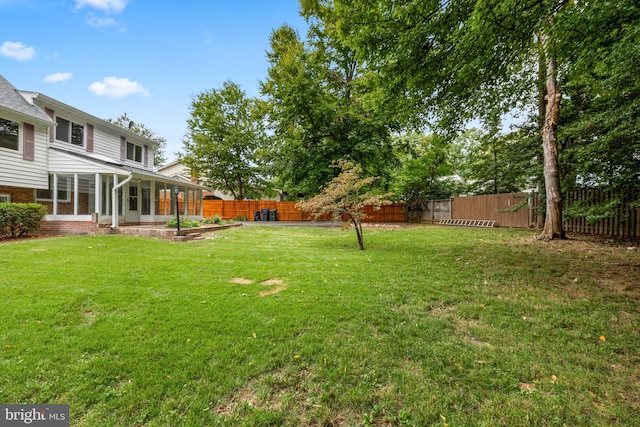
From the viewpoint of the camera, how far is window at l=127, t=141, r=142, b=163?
51.0 ft

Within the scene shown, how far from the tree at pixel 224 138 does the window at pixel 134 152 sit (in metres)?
7.05

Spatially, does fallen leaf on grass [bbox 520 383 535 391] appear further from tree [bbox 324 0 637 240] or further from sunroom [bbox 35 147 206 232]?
sunroom [bbox 35 147 206 232]

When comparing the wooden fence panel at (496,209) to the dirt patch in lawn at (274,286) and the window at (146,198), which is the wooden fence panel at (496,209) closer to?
the dirt patch in lawn at (274,286)

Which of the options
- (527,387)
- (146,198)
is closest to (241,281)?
(527,387)

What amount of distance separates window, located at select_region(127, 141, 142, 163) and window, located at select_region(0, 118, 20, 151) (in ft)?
18.6

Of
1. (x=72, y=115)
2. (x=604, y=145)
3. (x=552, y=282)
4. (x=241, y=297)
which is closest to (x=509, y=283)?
(x=552, y=282)

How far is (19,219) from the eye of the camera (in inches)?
343

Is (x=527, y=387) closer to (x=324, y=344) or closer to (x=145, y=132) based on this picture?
(x=324, y=344)

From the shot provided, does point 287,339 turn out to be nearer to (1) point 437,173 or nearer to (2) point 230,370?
(2) point 230,370

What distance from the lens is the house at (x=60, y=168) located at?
975 centimetres

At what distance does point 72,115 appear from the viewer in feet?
39.7

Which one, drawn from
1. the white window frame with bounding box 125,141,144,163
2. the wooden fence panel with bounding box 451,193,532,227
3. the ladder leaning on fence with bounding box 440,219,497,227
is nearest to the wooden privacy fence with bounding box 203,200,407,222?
the white window frame with bounding box 125,141,144,163

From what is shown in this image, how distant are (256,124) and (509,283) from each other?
941 inches

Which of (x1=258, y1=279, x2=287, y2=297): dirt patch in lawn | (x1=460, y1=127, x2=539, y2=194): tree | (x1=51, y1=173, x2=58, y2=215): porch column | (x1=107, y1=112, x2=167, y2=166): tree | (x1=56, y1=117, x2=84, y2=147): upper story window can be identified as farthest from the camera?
(x1=107, y1=112, x2=167, y2=166): tree
